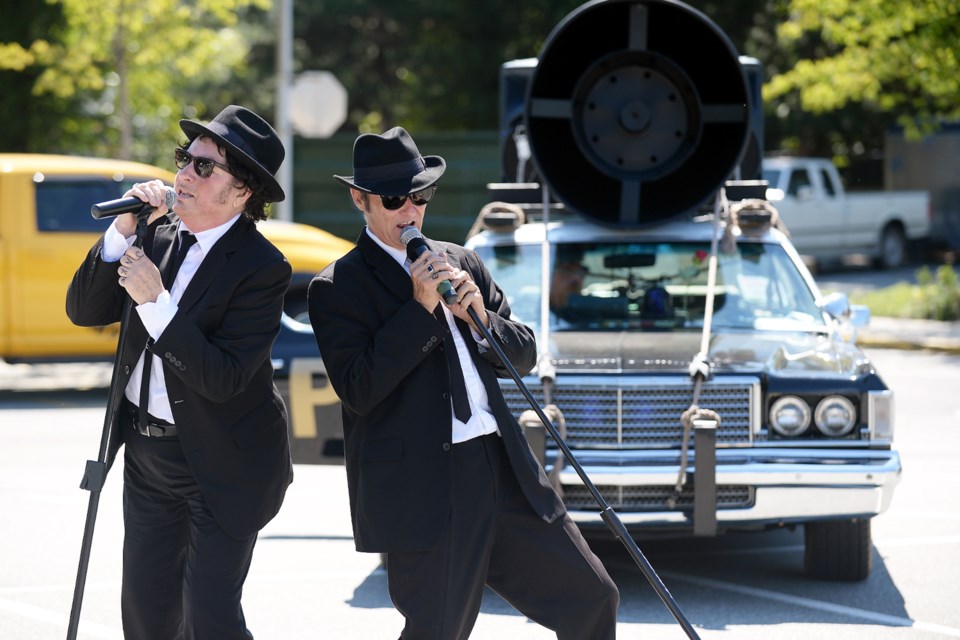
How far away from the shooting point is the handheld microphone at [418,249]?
389 cm

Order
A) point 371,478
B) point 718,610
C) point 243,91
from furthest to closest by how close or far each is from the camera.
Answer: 1. point 243,91
2. point 718,610
3. point 371,478

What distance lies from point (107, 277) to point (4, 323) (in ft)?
29.8

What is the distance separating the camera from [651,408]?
256 inches

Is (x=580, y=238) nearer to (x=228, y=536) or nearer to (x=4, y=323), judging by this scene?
(x=228, y=536)

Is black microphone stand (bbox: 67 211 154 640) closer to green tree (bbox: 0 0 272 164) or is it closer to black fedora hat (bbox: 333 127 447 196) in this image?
black fedora hat (bbox: 333 127 447 196)

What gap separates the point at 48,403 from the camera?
1295 centimetres

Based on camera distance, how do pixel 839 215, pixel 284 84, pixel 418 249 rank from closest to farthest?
pixel 418 249 → pixel 284 84 → pixel 839 215

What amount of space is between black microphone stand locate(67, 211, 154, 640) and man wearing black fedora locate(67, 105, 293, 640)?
0.05m

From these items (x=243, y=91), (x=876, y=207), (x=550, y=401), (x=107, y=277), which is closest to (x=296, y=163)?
(x=876, y=207)

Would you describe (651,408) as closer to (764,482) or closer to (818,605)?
(764,482)

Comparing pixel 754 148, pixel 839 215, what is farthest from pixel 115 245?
pixel 839 215

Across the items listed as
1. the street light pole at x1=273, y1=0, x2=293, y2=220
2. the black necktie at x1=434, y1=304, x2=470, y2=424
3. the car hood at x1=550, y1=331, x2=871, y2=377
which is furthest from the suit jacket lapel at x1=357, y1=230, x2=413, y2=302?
the street light pole at x1=273, y1=0, x2=293, y2=220

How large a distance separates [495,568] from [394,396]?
588 millimetres

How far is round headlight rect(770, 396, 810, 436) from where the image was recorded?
650 cm
